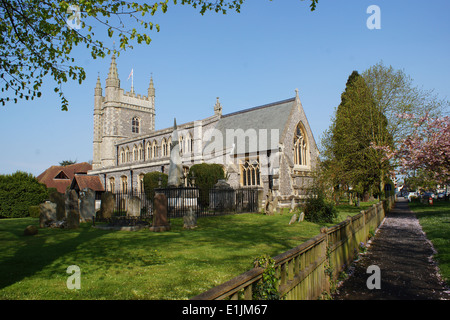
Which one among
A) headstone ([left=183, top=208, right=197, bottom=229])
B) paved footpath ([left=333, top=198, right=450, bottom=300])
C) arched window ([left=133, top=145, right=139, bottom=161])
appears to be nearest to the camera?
paved footpath ([left=333, top=198, right=450, bottom=300])

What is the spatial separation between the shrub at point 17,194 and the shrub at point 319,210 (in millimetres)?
20979

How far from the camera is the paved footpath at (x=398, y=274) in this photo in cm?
533

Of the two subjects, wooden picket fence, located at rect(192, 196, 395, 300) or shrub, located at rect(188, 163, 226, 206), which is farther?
shrub, located at rect(188, 163, 226, 206)

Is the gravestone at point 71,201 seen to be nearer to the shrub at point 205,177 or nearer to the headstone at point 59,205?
the headstone at point 59,205

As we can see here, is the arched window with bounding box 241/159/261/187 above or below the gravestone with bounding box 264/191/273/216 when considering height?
above

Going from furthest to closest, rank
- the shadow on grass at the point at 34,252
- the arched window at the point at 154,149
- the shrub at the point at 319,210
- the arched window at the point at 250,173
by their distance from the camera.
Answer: the arched window at the point at 154,149 → the arched window at the point at 250,173 → the shrub at the point at 319,210 → the shadow on grass at the point at 34,252

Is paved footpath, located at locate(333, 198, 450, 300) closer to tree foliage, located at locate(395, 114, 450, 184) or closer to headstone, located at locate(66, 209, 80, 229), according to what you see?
tree foliage, located at locate(395, 114, 450, 184)

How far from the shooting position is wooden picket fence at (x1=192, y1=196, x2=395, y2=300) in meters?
2.68

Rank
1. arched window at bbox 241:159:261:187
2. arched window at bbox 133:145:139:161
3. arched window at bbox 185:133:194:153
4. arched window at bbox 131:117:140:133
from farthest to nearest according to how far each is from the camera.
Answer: arched window at bbox 131:117:140:133 → arched window at bbox 133:145:139:161 → arched window at bbox 185:133:194:153 → arched window at bbox 241:159:261:187

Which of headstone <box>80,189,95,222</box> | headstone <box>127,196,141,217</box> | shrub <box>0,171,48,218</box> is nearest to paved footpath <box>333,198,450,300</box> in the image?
headstone <box>127,196,141,217</box>

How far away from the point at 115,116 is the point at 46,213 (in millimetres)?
33630

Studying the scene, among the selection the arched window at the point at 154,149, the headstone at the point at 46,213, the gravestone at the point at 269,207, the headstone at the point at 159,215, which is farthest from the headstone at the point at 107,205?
the arched window at the point at 154,149

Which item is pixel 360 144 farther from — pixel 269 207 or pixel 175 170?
pixel 175 170
